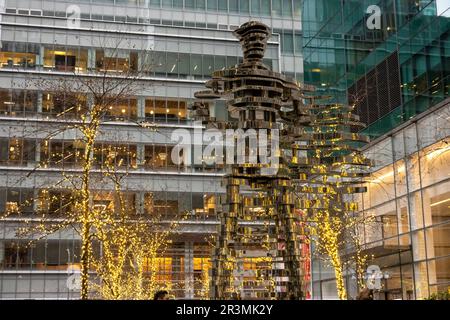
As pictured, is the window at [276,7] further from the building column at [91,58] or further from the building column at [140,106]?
the building column at [91,58]

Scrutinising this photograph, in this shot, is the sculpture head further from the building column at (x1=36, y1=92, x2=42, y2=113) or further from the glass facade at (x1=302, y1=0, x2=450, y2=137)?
the building column at (x1=36, y1=92, x2=42, y2=113)

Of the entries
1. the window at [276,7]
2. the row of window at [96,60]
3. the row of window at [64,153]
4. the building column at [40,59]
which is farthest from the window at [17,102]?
the window at [276,7]

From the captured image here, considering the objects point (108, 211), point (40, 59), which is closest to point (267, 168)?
point (108, 211)

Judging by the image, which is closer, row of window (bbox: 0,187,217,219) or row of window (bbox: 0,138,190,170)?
row of window (bbox: 0,187,217,219)

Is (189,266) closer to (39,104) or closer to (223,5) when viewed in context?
(39,104)

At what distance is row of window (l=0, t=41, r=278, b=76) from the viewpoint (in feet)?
203

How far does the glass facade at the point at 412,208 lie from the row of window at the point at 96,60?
3080 centimetres

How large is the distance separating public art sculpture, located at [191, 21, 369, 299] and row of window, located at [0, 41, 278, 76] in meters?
48.2

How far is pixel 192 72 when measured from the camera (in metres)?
64.8

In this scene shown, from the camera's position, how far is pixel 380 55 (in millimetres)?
35094

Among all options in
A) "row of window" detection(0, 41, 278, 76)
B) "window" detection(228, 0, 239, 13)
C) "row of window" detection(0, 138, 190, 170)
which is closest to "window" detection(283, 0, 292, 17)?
"window" detection(228, 0, 239, 13)

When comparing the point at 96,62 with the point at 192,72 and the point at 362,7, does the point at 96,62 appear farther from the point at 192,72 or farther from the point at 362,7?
the point at 362,7

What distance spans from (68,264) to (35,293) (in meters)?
Result: 3.38
